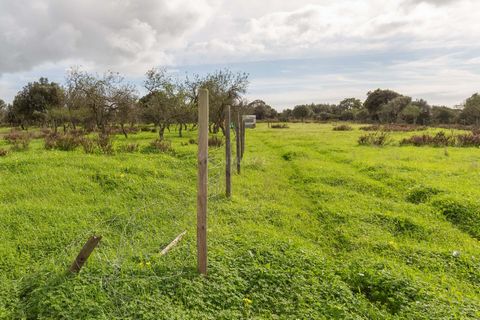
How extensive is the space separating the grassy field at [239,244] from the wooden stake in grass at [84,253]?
15 cm

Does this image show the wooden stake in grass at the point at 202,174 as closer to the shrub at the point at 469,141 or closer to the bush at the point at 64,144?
the bush at the point at 64,144

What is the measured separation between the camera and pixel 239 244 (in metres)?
5.62

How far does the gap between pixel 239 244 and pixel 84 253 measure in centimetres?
262

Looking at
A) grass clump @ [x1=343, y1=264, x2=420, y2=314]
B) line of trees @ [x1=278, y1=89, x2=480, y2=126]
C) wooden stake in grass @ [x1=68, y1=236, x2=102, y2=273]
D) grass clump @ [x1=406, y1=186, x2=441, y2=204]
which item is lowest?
grass clump @ [x1=343, y1=264, x2=420, y2=314]

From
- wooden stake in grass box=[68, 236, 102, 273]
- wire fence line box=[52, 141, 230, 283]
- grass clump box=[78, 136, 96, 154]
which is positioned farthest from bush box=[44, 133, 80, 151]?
wooden stake in grass box=[68, 236, 102, 273]

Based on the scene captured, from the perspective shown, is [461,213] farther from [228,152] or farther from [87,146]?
[87,146]

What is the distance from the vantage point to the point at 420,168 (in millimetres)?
12430

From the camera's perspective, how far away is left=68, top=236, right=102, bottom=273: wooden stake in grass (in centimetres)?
383

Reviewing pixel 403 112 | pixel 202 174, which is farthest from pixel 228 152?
pixel 403 112

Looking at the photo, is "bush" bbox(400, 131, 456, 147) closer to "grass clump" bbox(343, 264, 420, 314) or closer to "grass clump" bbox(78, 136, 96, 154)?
"grass clump" bbox(343, 264, 420, 314)

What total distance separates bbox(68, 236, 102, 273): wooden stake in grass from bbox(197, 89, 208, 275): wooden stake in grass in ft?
4.36

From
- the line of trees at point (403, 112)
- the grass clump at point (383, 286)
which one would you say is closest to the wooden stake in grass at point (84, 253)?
the grass clump at point (383, 286)

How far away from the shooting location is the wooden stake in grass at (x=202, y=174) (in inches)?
162

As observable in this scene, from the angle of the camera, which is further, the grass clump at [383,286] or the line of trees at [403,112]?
the line of trees at [403,112]
